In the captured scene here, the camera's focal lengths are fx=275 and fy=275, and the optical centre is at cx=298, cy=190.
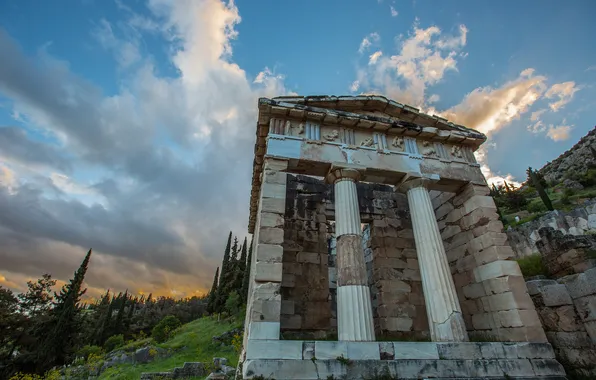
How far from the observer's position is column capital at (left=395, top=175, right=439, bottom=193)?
377 inches

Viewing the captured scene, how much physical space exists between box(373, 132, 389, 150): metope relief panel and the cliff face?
52523 millimetres

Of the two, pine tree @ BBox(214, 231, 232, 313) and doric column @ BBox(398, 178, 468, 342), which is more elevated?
pine tree @ BBox(214, 231, 232, 313)

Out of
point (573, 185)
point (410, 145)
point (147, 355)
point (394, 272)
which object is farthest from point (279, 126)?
point (573, 185)

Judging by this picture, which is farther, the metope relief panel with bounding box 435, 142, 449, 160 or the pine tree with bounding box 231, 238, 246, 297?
the pine tree with bounding box 231, 238, 246, 297

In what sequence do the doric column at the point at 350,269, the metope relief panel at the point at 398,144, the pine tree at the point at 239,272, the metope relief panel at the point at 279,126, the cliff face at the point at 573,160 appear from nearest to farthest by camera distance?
the doric column at the point at 350,269, the metope relief panel at the point at 279,126, the metope relief panel at the point at 398,144, the pine tree at the point at 239,272, the cliff face at the point at 573,160

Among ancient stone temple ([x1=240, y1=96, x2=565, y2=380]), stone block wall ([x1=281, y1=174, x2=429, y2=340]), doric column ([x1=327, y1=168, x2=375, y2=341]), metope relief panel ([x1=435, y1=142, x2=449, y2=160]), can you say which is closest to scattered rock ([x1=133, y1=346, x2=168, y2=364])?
ancient stone temple ([x1=240, y1=96, x2=565, y2=380])

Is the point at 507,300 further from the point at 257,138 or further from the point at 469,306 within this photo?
the point at 257,138

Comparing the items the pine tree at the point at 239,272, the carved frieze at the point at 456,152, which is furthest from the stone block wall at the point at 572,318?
the pine tree at the point at 239,272

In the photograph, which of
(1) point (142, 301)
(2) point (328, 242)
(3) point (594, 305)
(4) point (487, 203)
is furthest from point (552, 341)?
(1) point (142, 301)

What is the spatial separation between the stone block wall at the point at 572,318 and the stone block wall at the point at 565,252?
0.84 m

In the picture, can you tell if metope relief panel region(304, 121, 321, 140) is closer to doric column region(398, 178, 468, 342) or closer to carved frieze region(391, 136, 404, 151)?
carved frieze region(391, 136, 404, 151)

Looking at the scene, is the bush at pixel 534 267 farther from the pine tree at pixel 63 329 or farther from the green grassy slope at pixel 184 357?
the pine tree at pixel 63 329

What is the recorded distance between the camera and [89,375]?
20.3 metres

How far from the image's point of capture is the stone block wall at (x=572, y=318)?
24.2 feet
